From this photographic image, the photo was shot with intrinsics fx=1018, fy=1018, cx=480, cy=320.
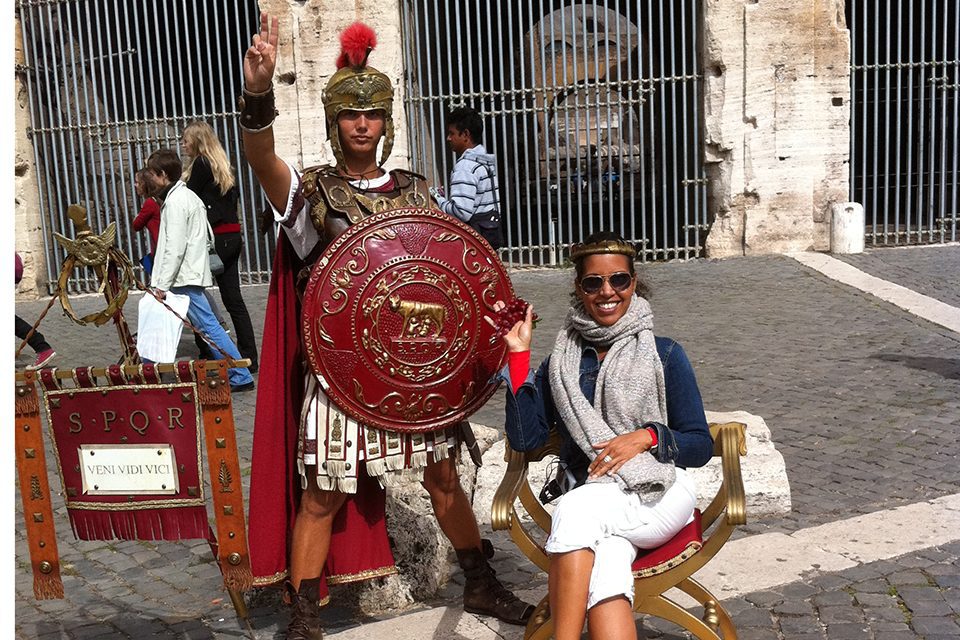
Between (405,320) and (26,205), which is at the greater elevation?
(26,205)

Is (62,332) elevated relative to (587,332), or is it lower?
lower

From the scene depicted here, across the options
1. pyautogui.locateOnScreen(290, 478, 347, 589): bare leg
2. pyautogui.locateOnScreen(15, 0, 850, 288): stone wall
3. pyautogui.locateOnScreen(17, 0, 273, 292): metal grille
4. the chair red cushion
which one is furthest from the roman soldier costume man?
pyautogui.locateOnScreen(17, 0, 273, 292): metal grille

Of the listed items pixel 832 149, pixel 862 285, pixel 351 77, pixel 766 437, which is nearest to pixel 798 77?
pixel 832 149

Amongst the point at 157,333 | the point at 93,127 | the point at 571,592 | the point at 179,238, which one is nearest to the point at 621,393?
the point at 571,592

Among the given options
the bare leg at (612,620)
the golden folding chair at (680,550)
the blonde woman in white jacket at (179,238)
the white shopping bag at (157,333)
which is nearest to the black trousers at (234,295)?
the blonde woman in white jacket at (179,238)

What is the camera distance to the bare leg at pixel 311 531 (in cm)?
301

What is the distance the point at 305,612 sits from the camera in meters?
3.00

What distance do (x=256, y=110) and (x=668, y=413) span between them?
1375mm

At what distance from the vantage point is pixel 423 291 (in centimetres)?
285

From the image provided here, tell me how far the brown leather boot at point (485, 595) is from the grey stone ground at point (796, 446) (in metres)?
0.22

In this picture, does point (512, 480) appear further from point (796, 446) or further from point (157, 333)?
point (157, 333)

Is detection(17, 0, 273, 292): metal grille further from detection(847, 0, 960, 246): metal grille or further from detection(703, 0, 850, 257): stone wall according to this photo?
detection(847, 0, 960, 246): metal grille

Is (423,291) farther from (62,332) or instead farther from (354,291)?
(62,332)

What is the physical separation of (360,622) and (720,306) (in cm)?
569
